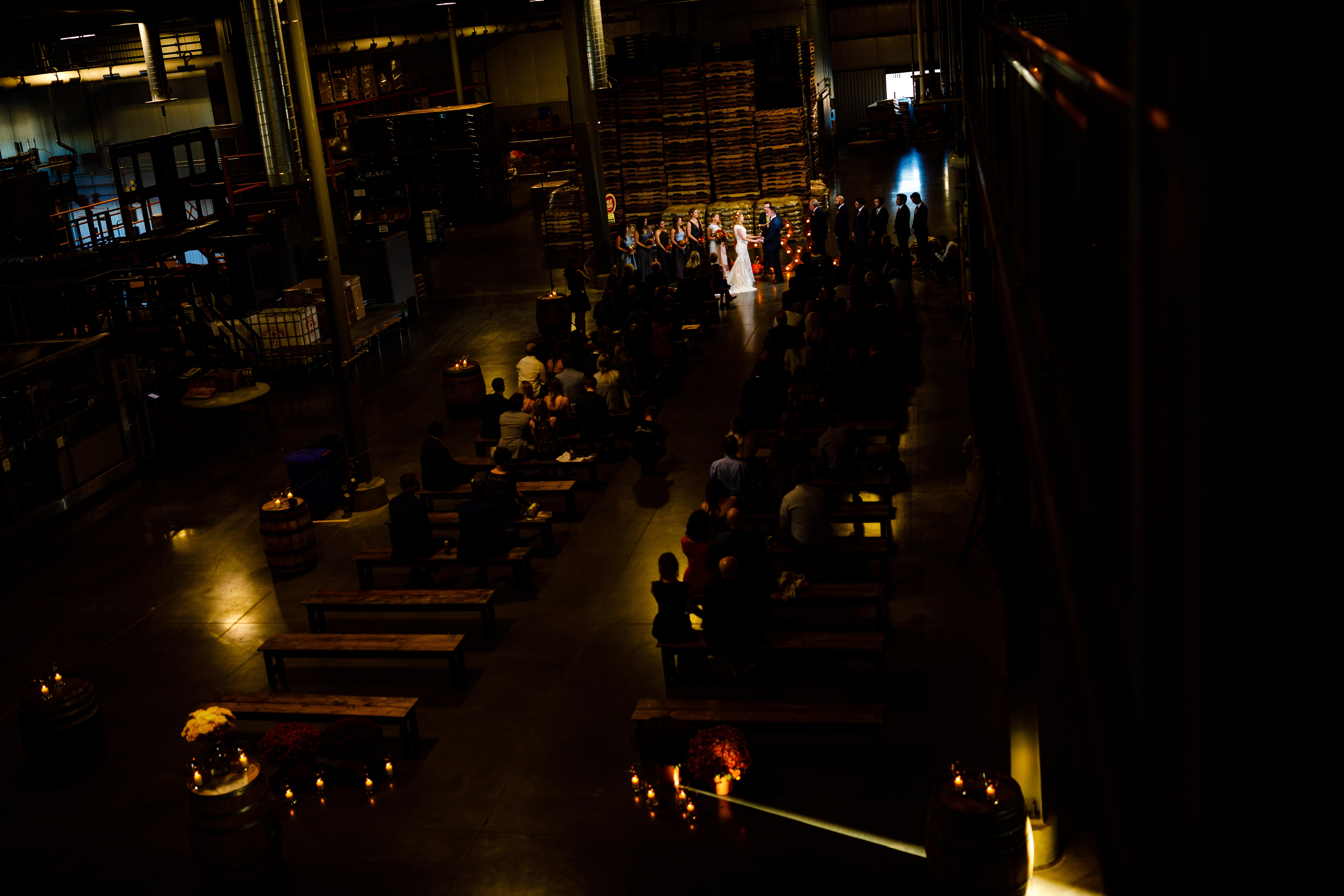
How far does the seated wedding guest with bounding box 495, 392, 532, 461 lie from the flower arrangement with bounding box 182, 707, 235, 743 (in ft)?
21.4

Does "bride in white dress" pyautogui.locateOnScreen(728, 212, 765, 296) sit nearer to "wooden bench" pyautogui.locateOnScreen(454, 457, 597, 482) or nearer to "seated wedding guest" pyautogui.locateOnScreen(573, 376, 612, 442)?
"seated wedding guest" pyautogui.locateOnScreen(573, 376, 612, 442)

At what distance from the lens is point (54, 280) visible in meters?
20.9

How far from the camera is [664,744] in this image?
9250 mm

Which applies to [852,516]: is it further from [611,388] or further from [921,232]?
[921,232]

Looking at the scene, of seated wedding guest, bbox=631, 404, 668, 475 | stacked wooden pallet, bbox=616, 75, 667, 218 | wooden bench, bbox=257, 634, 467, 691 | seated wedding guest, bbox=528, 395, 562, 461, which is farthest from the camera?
stacked wooden pallet, bbox=616, 75, 667, 218

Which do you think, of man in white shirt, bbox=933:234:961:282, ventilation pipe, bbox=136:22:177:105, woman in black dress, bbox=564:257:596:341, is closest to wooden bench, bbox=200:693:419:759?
woman in black dress, bbox=564:257:596:341

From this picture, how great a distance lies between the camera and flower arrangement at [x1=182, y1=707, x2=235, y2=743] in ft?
32.5

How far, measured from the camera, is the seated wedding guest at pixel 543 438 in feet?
53.7

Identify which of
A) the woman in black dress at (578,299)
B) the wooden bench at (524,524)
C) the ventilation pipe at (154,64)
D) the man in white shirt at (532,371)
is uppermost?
the ventilation pipe at (154,64)

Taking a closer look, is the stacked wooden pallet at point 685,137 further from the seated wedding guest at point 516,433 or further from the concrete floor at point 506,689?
the seated wedding guest at point 516,433

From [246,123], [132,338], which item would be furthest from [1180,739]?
[246,123]

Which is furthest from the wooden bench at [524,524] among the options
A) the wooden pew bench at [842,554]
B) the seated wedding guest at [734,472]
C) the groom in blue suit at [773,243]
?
the groom in blue suit at [773,243]

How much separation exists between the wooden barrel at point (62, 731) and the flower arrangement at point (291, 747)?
1.74 metres

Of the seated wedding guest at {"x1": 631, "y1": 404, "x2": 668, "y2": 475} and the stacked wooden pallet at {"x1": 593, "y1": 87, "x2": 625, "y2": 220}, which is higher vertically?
the stacked wooden pallet at {"x1": 593, "y1": 87, "x2": 625, "y2": 220}
